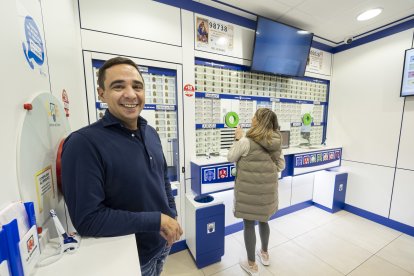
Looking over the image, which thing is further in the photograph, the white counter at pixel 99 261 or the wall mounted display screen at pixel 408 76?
the wall mounted display screen at pixel 408 76

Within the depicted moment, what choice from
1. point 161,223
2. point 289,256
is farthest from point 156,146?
point 289,256

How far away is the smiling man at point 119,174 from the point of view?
668 mm

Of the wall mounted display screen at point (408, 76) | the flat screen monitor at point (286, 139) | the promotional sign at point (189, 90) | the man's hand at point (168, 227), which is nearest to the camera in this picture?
the man's hand at point (168, 227)

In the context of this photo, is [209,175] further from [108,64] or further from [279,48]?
[279,48]

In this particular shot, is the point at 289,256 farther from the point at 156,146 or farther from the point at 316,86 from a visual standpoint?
the point at 316,86

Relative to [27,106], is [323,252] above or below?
below

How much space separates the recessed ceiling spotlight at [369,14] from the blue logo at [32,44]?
132 inches

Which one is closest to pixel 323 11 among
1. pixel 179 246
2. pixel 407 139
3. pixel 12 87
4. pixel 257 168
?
pixel 407 139

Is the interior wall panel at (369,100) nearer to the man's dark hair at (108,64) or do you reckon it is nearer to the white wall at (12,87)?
the man's dark hair at (108,64)

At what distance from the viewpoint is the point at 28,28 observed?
682 millimetres

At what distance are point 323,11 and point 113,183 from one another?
2973 mm

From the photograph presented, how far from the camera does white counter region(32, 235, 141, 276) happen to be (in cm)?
56

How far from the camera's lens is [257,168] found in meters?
1.59

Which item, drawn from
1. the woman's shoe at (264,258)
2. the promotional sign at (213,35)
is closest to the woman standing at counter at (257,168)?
the woman's shoe at (264,258)
